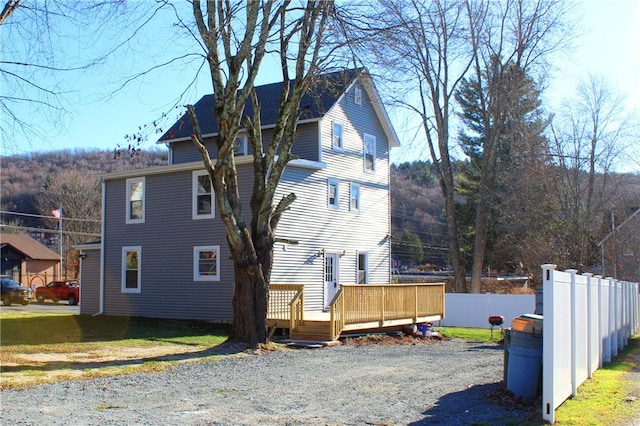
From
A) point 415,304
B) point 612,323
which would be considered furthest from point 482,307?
point 612,323

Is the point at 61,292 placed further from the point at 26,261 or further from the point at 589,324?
the point at 589,324

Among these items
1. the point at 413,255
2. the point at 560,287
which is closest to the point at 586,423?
the point at 560,287

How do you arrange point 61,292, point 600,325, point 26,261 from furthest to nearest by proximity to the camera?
point 26,261 < point 61,292 < point 600,325

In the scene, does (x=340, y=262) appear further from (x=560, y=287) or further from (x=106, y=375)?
(x=560, y=287)

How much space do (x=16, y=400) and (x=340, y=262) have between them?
56.7 ft

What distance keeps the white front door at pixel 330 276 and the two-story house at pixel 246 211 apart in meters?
0.04

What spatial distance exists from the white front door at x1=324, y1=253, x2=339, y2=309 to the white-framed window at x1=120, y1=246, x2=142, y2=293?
6.72m

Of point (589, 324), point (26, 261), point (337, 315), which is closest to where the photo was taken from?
Answer: point (589, 324)

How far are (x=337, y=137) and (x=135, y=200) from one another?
7933 mm

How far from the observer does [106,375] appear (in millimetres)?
11812

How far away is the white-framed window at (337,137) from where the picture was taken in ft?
85.5

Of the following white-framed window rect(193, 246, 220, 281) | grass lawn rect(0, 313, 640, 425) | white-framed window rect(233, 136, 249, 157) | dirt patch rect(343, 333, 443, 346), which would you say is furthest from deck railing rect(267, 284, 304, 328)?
white-framed window rect(233, 136, 249, 157)

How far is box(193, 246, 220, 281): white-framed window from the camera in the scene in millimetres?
22859

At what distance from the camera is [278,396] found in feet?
32.5
